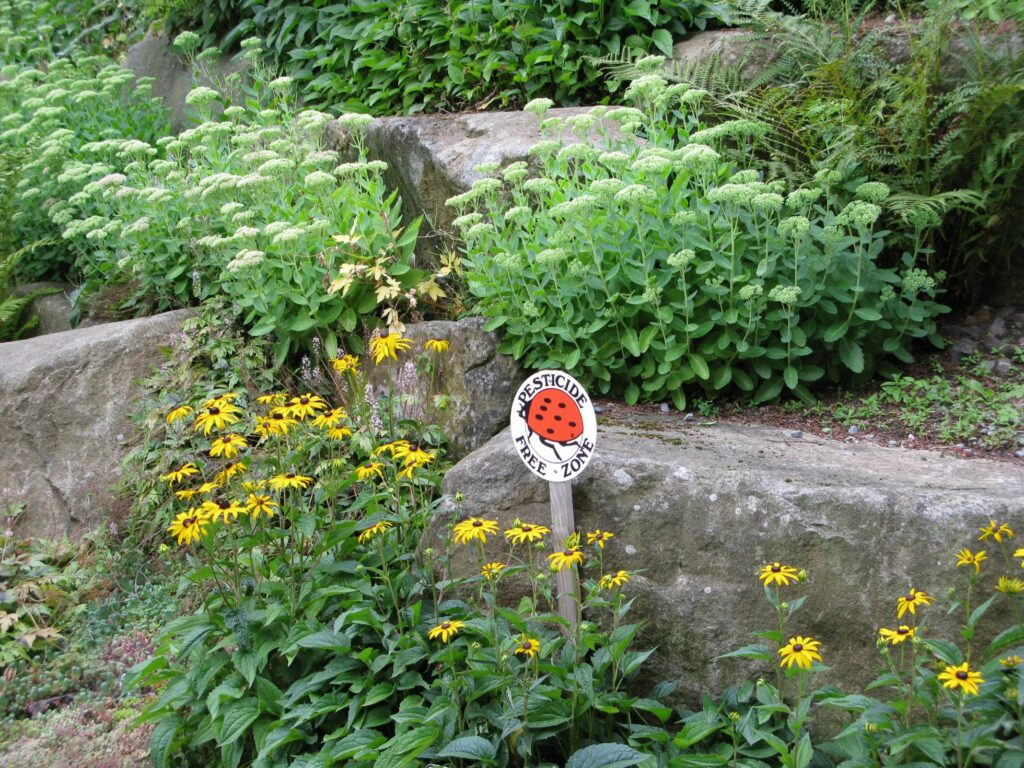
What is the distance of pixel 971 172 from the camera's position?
175 inches

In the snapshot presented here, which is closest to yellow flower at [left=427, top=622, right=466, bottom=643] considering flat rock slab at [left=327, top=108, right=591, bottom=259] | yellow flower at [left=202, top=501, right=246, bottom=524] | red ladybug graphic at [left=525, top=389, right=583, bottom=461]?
red ladybug graphic at [left=525, top=389, right=583, bottom=461]

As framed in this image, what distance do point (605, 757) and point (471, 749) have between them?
1.30 ft

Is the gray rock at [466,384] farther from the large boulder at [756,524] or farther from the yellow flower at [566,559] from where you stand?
the yellow flower at [566,559]

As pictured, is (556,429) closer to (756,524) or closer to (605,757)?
(756,524)

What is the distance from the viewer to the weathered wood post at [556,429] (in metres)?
3.18

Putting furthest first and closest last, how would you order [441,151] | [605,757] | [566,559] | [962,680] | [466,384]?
[441,151] < [466,384] < [566,559] < [605,757] < [962,680]

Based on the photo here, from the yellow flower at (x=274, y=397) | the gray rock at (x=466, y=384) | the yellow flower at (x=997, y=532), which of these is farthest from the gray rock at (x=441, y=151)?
the yellow flower at (x=997, y=532)

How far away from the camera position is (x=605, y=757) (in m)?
2.73

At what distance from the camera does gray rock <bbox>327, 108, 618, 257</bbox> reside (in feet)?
18.7

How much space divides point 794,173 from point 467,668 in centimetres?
282

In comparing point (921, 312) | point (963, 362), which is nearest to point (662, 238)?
point (921, 312)

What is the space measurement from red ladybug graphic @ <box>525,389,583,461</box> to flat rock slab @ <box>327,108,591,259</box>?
2.45 meters

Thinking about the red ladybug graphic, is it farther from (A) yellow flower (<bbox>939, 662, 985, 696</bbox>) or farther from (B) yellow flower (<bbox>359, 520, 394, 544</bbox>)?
(A) yellow flower (<bbox>939, 662, 985, 696</bbox>)

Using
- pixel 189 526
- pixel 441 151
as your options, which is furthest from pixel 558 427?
pixel 441 151
